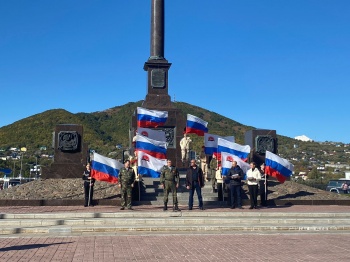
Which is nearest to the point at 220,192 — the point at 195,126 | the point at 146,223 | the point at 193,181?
the point at 193,181

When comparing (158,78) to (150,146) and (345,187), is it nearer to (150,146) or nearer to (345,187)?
(150,146)

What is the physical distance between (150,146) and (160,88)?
8924mm

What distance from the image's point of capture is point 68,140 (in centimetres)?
2120

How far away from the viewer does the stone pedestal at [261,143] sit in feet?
72.2

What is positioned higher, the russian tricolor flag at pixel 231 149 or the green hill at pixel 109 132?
the green hill at pixel 109 132

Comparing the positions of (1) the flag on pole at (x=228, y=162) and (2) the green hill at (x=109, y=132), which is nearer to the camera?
(1) the flag on pole at (x=228, y=162)

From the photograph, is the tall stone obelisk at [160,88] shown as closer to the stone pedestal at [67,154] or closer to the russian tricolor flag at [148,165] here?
the stone pedestal at [67,154]

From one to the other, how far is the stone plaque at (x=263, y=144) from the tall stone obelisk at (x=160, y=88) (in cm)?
383

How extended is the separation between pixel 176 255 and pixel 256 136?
1486 centimetres

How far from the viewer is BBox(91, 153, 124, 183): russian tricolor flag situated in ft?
51.4

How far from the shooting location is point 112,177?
16.0 m

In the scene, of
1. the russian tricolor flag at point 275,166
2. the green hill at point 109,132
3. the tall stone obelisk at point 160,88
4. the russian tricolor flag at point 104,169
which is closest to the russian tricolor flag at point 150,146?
the russian tricolor flag at point 104,169

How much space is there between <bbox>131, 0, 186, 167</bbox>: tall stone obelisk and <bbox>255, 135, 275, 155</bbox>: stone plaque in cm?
383

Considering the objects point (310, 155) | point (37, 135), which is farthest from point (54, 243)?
point (310, 155)
